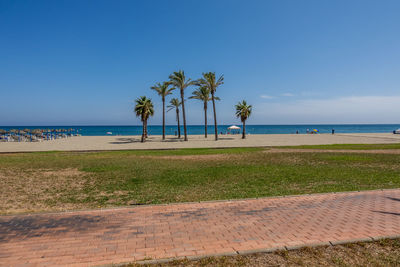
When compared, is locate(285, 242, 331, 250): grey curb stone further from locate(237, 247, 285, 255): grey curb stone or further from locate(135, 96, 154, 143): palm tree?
locate(135, 96, 154, 143): palm tree

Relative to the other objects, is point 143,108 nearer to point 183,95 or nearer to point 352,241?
point 183,95

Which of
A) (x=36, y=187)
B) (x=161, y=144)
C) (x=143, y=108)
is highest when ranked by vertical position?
(x=143, y=108)

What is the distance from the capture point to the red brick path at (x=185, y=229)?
4.66 meters

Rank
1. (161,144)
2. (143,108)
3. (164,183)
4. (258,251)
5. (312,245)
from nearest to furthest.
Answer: (258,251) < (312,245) < (164,183) < (161,144) < (143,108)

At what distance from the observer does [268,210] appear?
6.96 meters

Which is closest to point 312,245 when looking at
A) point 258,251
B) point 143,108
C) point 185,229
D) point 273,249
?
point 273,249

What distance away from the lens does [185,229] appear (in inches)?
225

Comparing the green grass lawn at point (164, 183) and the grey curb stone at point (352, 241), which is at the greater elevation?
the grey curb stone at point (352, 241)

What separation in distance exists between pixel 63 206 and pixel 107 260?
446 centimetres

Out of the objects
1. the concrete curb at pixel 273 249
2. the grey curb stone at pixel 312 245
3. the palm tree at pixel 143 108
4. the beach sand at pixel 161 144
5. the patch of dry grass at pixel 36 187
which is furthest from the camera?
the palm tree at pixel 143 108

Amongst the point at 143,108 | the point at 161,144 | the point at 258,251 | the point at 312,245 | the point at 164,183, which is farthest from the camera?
the point at 143,108

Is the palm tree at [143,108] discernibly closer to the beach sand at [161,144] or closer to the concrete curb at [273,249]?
the beach sand at [161,144]

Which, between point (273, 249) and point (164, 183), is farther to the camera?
point (164, 183)

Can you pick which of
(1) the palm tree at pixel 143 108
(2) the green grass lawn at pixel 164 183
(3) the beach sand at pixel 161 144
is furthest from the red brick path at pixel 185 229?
(1) the palm tree at pixel 143 108
